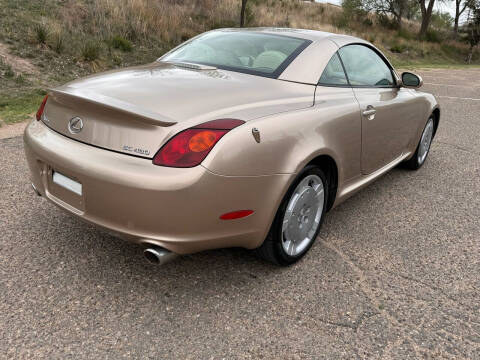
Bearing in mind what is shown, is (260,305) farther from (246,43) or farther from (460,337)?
(246,43)

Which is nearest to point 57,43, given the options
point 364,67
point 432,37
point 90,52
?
point 90,52

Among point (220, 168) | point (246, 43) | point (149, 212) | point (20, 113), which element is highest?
point (246, 43)

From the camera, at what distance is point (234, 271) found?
268cm

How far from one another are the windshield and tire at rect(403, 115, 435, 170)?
2257 mm

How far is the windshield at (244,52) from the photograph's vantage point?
2.90 metres

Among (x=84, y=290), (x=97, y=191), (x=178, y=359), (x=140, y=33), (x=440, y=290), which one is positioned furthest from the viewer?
(x=140, y=33)

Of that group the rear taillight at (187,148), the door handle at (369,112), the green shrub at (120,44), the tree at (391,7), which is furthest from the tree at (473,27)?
the rear taillight at (187,148)

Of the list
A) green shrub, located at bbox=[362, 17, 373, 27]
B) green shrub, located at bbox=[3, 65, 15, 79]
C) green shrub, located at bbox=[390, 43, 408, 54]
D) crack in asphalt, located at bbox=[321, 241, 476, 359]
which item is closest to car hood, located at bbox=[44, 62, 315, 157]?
crack in asphalt, located at bbox=[321, 241, 476, 359]

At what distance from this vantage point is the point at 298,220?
2.70 m

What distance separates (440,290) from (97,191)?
2118 mm

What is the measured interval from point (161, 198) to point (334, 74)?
5.63 ft

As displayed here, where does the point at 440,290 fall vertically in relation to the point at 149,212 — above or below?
below

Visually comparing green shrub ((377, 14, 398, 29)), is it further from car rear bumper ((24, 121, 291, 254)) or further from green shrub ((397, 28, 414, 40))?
car rear bumper ((24, 121, 291, 254))

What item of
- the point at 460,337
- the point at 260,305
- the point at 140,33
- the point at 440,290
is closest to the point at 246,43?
the point at 260,305
